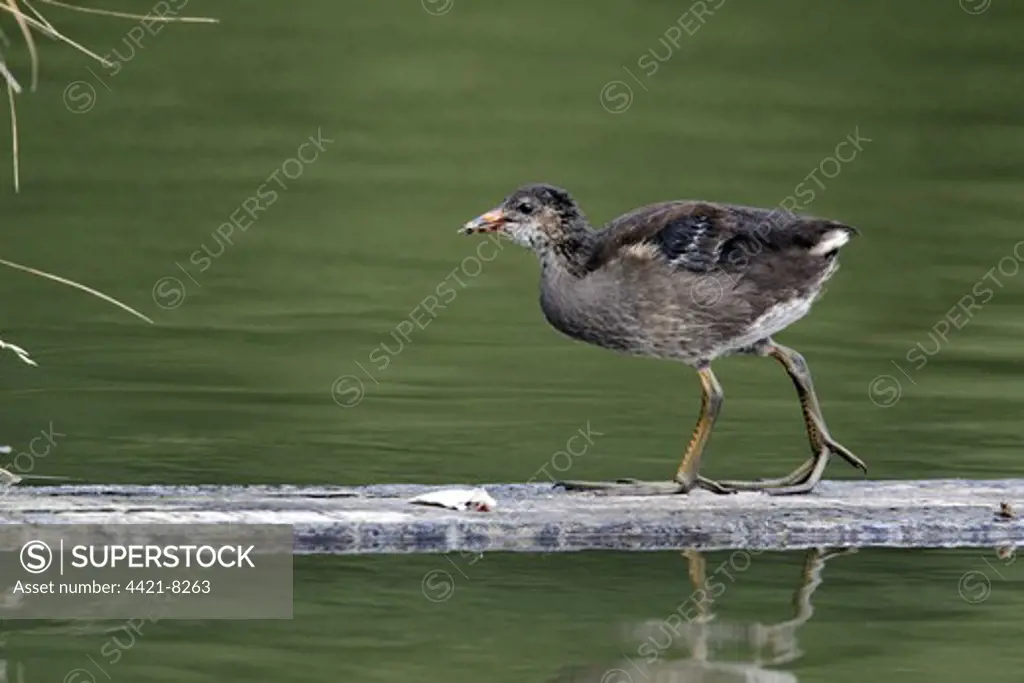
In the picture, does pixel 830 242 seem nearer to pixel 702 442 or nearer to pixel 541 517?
pixel 702 442

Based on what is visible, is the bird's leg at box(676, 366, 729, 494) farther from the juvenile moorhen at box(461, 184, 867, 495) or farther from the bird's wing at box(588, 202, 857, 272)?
the bird's wing at box(588, 202, 857, 272)

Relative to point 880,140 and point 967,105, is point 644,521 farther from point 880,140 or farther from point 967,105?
point 967,105

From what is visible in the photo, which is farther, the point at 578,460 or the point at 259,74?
the point at 259,74

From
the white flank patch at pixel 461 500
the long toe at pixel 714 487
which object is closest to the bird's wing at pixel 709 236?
the long toe at pixel 714 487

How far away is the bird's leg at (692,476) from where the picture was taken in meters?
11.0

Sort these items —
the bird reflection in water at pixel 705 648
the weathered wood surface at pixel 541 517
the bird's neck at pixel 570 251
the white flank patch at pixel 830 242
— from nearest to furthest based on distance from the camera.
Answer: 1. the bird reflection in water at pixel 705 648
2. the weathered wood surface at pixel 541 517
3. the white flank patch at pixel 830 242
4. the bird's neck at pixel 570 251

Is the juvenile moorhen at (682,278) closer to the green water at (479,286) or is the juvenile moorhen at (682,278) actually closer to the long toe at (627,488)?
the long toe at (627,488)

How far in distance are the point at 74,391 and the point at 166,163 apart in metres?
8.21

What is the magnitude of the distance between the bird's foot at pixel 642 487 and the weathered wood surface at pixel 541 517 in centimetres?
8

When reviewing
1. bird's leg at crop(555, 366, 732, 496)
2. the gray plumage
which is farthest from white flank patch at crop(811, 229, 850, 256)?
bird's leg at crop(555, 366, 732, 496)

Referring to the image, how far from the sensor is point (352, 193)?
20.8 m

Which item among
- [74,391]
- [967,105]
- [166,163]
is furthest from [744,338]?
[967,105]

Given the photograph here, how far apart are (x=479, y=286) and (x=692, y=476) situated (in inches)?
277

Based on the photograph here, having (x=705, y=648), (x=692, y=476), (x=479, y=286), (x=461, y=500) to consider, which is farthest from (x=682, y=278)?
(x=479, y=286)
